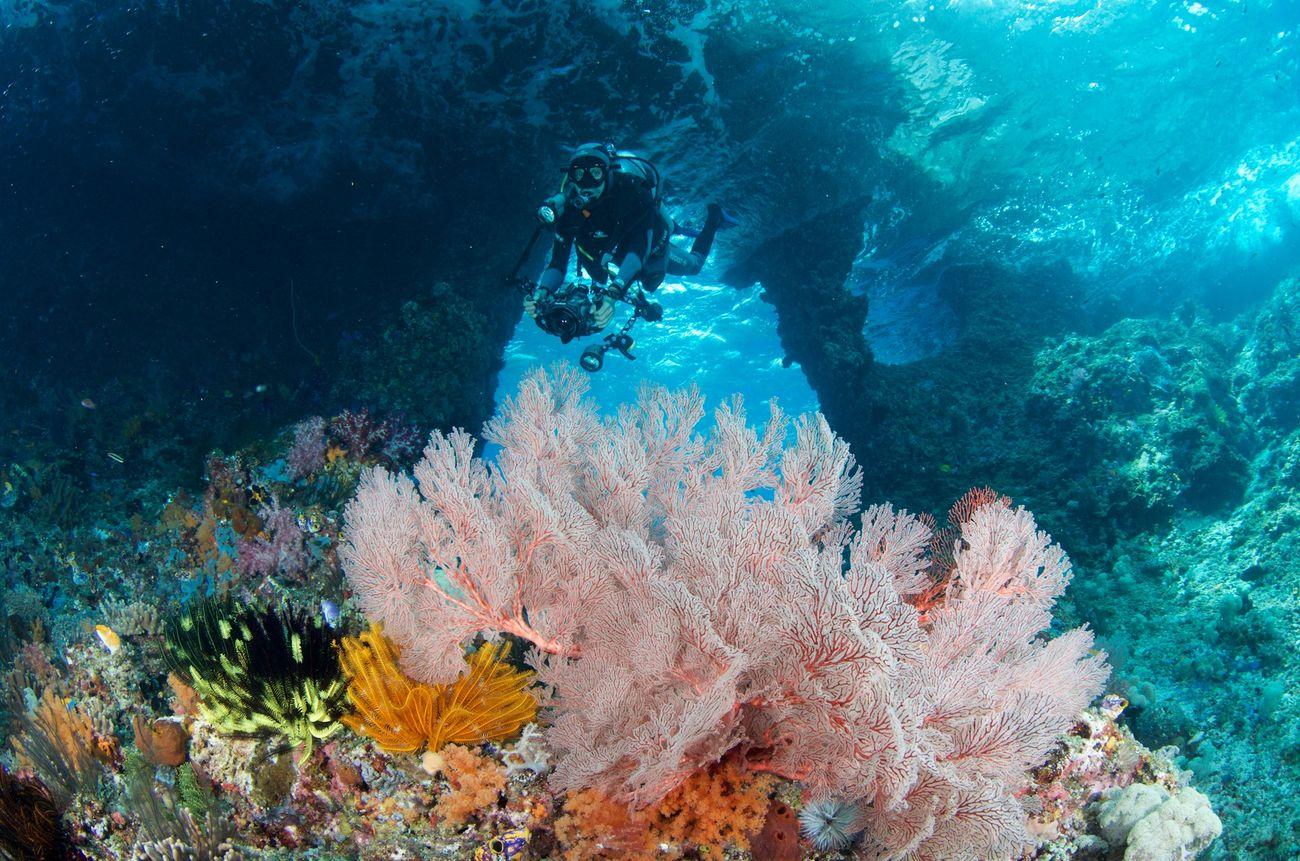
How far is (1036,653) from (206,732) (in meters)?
5.11

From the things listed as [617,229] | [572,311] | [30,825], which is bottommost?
[30,825]

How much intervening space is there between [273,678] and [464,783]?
50.9 inches

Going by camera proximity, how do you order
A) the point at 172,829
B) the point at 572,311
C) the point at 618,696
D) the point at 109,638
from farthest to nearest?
the point at 572,311, the point at 109,638, the point at 172,829, the point at 618,696

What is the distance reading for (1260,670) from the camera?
28.3 feet

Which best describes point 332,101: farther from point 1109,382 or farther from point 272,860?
point 1109,382

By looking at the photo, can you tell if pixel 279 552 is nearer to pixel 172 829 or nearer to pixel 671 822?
pixel 172 829

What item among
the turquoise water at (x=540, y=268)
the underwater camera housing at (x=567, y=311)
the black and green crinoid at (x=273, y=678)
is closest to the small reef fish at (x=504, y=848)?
the black and green crinoid at (x=273, y=678)

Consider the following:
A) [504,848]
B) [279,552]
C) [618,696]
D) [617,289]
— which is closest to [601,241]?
[617,289]

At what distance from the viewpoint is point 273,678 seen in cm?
321

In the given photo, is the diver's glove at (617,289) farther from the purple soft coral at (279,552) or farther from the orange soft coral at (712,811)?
the orange soft coral at (712,811)

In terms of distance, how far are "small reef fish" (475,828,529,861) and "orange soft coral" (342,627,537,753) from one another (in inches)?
18.1

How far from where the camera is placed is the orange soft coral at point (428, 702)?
298 centimetres

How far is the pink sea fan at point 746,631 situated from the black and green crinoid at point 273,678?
53 centimetres

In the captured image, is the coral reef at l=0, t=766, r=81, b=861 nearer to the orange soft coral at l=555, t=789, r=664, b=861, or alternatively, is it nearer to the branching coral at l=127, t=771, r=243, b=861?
the branching coral at l=127, t=771, r=243, b=861
